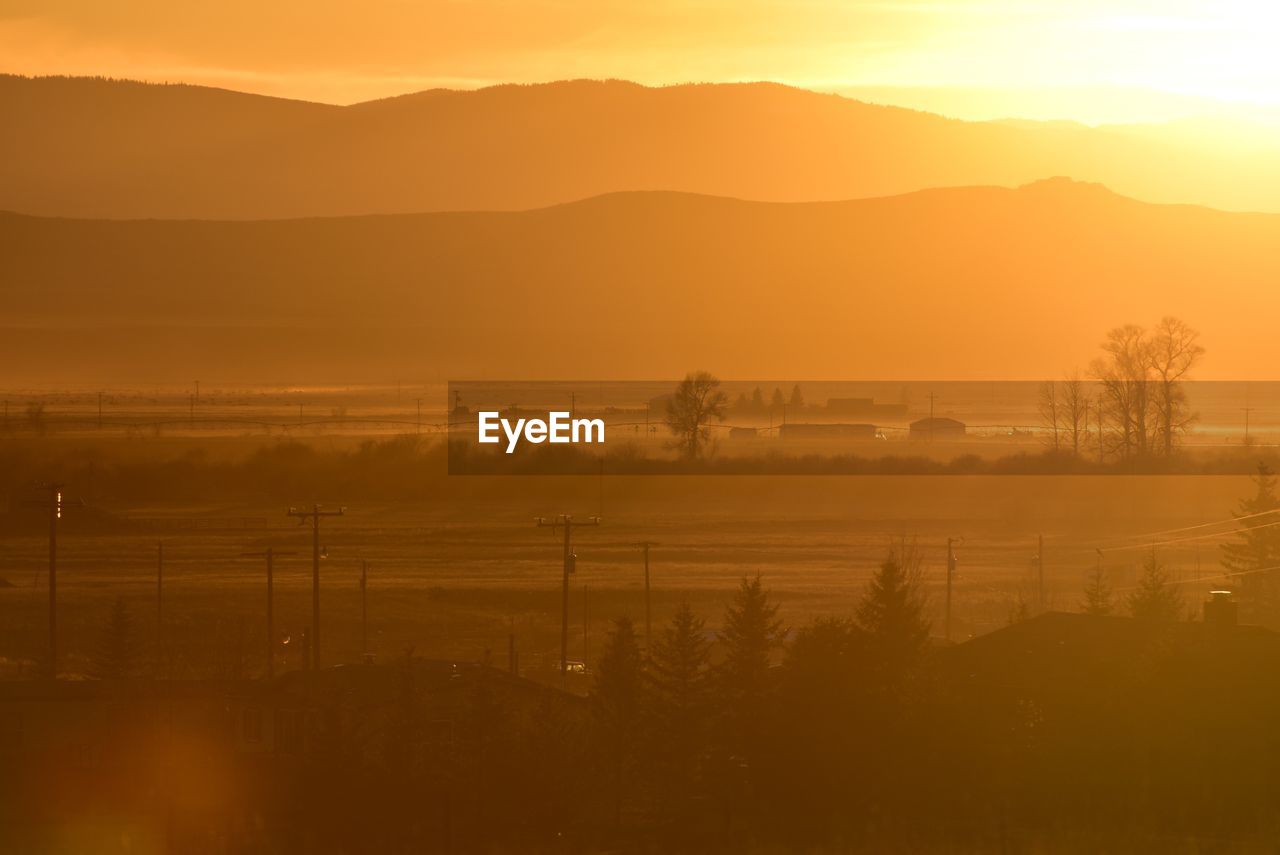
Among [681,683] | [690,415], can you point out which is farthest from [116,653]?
[690,415]

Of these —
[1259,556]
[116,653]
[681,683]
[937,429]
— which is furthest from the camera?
[937,429]

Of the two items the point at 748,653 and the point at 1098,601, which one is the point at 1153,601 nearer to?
the point at 1098,601

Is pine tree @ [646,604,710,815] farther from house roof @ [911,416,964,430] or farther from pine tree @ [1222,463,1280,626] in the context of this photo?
house roof @ [911,416,964,430]

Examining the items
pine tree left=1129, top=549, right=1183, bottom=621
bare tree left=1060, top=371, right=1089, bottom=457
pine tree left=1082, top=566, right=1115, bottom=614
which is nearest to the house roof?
bare tree left=1060, top=371, right=1089, bottom=457

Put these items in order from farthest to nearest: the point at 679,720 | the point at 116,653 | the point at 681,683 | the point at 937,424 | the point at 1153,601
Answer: the point at 937,424, the point at 1153,601, the point at 116,653, the point at 681,683, the point at 679,720

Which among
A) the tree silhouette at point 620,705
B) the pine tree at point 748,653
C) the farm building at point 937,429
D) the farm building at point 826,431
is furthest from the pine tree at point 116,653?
the farm building at point 937,429

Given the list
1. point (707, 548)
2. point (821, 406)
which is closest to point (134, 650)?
point (707, 548)

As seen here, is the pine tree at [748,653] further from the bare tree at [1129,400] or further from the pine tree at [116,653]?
the bare tree at [1129,400]
